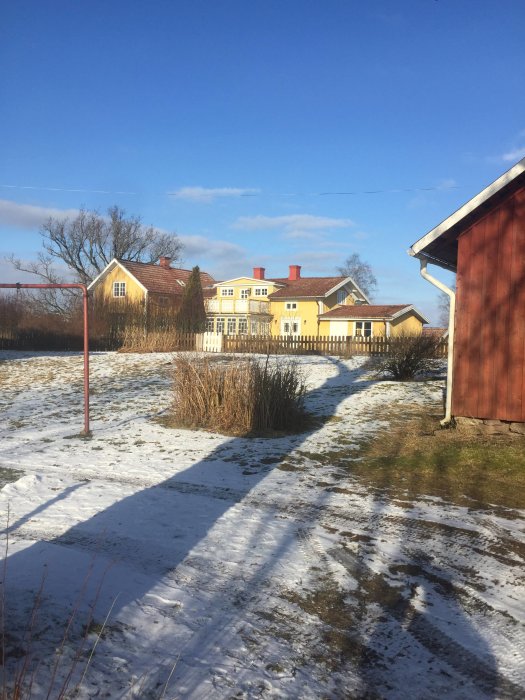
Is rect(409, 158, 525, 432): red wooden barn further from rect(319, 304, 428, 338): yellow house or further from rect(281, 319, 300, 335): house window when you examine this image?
rect(281, 319, 300, 335): house window

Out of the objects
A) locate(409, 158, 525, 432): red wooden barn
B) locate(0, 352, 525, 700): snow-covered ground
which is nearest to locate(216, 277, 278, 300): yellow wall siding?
locate(409, 158, 525, 432): red wooden barn

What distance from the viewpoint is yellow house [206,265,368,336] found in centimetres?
4669

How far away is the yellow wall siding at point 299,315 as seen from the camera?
4660cm

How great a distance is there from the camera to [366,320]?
44.7m

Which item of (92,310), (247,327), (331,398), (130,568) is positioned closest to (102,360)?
(92,310)

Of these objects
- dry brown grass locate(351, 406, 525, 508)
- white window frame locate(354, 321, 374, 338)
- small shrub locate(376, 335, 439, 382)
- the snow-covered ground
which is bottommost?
the snow-covered ground

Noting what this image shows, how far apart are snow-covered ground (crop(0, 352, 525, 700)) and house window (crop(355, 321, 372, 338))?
1488 inches

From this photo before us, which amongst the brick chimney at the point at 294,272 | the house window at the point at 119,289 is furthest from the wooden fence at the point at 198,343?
the brick chimney at the point at 294,272

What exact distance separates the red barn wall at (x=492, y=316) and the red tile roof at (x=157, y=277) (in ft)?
127

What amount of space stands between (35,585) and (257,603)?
142 cm

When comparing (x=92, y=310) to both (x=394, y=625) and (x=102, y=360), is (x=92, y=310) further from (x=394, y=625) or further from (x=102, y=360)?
(x=394, y=625)

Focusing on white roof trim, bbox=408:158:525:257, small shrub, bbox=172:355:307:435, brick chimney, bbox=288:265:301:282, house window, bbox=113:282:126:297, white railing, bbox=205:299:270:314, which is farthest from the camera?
brick chimney, bbox=288:265:301:282

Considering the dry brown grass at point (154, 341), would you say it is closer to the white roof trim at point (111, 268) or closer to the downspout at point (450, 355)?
the downspout at point (450, 355)

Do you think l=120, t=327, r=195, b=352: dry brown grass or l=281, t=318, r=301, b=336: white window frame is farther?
l=281, t=318, r=301, b=336: white window frame
